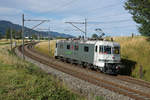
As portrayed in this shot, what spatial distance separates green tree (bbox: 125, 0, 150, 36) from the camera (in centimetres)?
1741

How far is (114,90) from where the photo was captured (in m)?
11.8

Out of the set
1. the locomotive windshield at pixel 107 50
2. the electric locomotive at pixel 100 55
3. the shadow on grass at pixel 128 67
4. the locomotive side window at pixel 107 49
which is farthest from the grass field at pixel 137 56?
the locomotive side window at pixel 107 49

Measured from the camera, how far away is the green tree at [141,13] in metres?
17.4

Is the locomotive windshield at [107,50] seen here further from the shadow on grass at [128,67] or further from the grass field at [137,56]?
the grass field at [137,56]

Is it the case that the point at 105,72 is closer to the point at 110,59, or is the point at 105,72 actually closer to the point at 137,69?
the point at 110,59

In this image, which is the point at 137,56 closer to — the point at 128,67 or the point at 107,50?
the point at 128,67

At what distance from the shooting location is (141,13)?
1828 cm

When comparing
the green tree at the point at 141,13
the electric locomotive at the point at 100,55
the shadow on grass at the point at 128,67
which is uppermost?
the green tree at the point at 141,13

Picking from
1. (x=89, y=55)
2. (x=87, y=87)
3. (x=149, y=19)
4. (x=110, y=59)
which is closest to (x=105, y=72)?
(x=110, y=59)

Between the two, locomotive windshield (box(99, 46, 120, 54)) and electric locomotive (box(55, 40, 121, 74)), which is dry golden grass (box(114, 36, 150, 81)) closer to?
electric locomotive (box(55, 40, 121, 74))

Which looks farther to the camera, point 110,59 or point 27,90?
point 110,59

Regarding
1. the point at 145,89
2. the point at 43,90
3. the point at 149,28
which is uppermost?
the point at 149,28

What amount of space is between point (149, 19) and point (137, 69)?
16.6 feet

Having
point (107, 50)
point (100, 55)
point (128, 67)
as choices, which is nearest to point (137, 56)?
point (128, 67)
